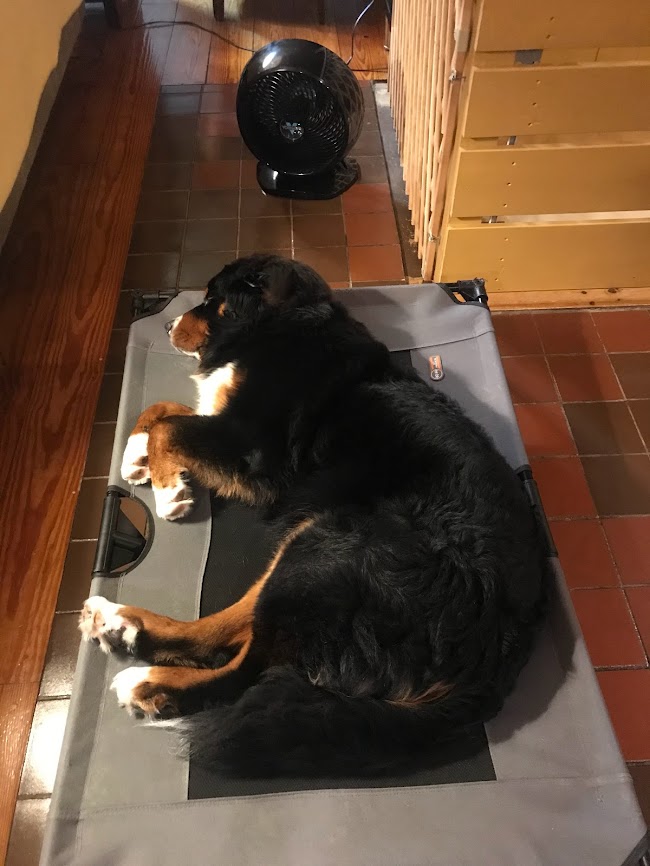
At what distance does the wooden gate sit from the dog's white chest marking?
104 centimetres

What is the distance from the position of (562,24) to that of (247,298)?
1.13m

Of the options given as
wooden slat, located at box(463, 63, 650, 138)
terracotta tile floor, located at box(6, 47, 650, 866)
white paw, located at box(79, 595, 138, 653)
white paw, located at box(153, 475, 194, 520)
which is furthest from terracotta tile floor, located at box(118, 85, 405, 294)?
white paw, located at box(79, 595, 138, 653)

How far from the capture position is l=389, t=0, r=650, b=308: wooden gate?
1749mm

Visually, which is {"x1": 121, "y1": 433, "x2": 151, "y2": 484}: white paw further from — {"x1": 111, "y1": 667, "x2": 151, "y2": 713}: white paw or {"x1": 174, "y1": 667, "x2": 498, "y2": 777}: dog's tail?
{"x1": 174, "y1": 667, "x2": 498, "y2": 777}: dog's tail

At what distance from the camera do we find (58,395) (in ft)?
7.34

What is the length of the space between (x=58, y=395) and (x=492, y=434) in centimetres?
148

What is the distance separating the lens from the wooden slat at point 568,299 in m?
2.48

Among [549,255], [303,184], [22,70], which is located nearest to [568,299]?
[549,255]

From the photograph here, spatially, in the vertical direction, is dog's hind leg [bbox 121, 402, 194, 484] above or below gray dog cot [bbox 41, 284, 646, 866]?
above

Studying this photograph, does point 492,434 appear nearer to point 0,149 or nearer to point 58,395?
point 58,395

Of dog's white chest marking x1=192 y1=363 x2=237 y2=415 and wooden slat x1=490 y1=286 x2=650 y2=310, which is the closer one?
dog's white chest marking x1=192 y1=363 x2=237 y2=415

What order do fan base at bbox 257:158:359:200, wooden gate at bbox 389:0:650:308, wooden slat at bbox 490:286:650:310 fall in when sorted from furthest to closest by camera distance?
fan base at bbox 257:158:359:200 → wooden slat at bbox 490:286:650:310 → wooden gate at bbox 389:0:650:308

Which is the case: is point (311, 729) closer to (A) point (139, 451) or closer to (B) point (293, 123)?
(A) point (139, 451)

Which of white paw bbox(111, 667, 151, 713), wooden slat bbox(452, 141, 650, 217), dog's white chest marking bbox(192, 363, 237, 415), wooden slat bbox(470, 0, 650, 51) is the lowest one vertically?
white paw bbox(111, 667, 151, 713)
